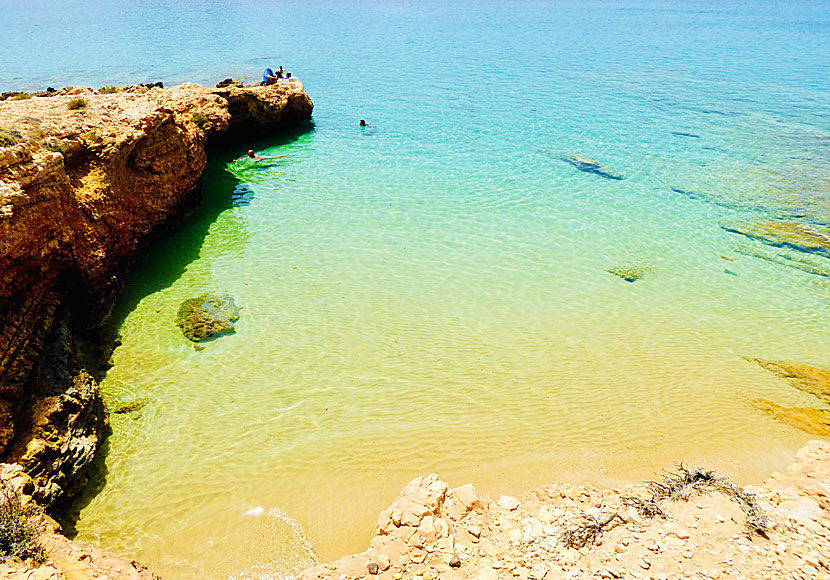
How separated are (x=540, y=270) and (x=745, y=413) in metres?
5.35

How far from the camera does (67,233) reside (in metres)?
8.30

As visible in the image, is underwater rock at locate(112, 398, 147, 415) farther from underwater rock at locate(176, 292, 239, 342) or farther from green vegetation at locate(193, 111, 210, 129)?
green vegetation at locate(193, 111, 210, 129)

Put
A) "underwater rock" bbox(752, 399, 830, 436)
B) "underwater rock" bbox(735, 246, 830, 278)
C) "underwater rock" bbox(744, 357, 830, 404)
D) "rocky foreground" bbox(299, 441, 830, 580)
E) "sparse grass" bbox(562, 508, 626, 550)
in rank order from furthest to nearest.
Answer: "underwater rock" bbox(735, 246, 830, 278) → "underwater rock" bbox(744, 357, 830, 404) → "underwater rock" bbox(752, 399, 830, 436) → "sparse grass" bbox(562, 508, 626, 550) → "rocky foreground" bbox(299, 441, 830, 580)

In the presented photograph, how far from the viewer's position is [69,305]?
8.50 meters

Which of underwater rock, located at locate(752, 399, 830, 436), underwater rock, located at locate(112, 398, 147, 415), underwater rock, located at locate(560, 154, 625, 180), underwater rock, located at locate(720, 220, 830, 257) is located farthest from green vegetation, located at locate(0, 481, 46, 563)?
underwater rock, located at locate(560, 154, 625, 180)

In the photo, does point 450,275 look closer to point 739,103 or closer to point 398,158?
point 398,158

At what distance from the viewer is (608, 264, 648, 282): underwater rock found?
11.8 metres

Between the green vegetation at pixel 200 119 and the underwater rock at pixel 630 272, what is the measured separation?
42.5ft

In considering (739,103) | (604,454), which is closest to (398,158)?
(604,454)

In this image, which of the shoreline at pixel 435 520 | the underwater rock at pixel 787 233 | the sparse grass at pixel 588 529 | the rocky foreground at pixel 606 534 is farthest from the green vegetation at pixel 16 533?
the underwater rock at pixel 787 233

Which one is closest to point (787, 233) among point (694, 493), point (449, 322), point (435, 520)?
point (449, 322)

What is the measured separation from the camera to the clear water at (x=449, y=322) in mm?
6781

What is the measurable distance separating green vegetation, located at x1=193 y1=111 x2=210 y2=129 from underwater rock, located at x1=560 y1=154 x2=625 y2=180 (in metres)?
13.4

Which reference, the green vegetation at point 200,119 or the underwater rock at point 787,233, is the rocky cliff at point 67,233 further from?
the underwater rock at point 787,233
